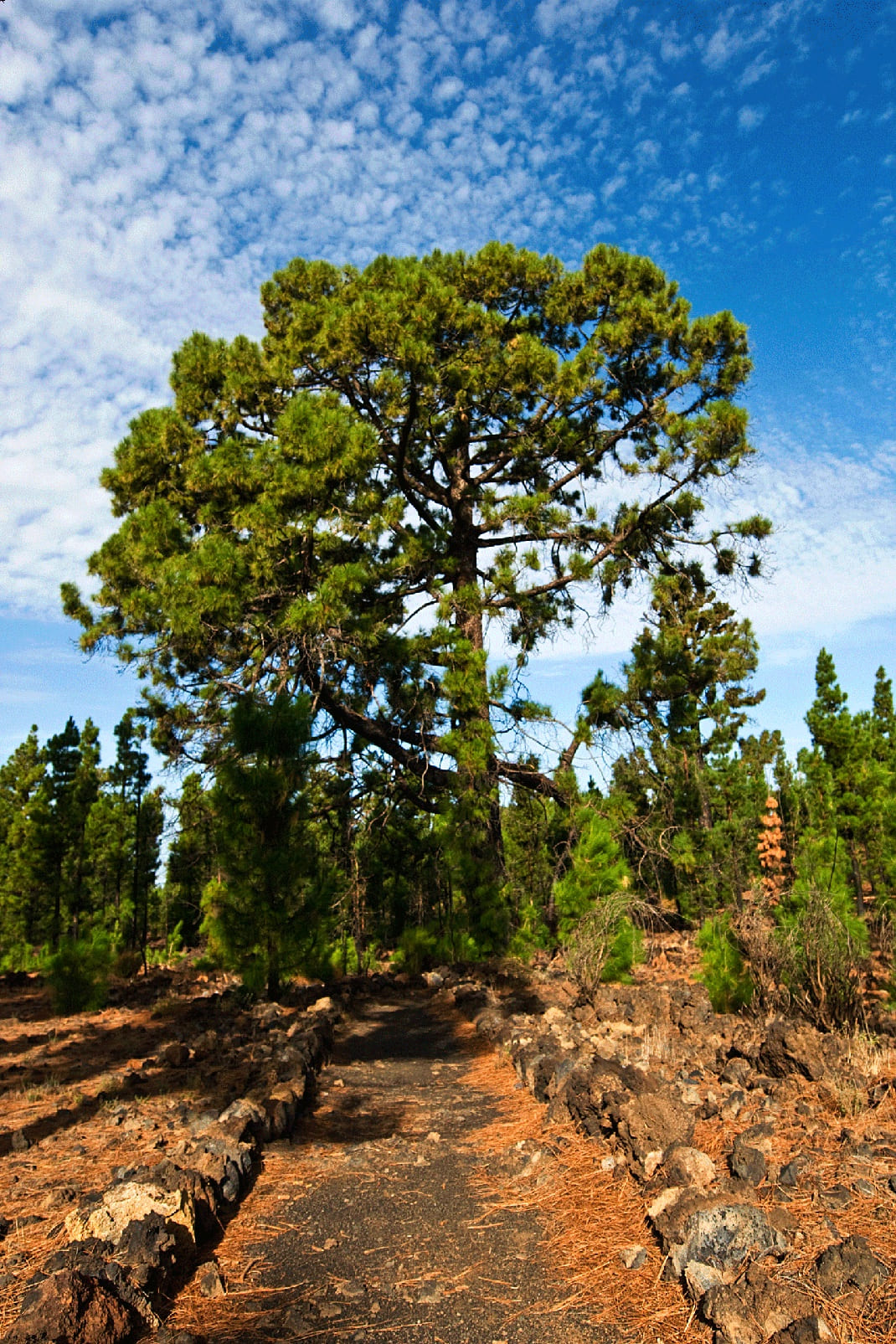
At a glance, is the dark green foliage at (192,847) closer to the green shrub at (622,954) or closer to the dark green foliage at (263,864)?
the dark green foliage at (263,864)

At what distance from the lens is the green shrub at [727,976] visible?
7.28 metres

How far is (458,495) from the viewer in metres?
14.6

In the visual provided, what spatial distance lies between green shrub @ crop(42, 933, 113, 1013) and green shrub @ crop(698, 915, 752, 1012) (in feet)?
23.5

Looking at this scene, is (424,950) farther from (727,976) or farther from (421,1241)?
(421,1241)

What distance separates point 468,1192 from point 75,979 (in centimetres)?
774

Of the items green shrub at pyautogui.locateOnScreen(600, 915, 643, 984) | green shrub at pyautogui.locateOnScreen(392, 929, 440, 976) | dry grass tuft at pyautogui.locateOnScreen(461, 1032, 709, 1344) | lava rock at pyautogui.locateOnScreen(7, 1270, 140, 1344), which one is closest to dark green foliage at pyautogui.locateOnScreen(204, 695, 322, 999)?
green shrub at pyautogui.locateOnScreen(600, 915, 643, 984)

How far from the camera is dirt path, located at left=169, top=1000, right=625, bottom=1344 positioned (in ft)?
8.62

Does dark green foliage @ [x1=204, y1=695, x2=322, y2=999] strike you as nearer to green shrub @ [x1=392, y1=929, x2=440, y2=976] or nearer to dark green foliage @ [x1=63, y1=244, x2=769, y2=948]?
dark green foliage @ [x1=63, y1=244, x2=769, y2=948]

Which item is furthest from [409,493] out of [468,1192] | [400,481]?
[468,1192]

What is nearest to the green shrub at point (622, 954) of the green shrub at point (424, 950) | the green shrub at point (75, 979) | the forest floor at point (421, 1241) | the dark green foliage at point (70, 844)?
the green shrub at point (424, 950)

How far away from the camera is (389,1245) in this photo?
10.7 ft

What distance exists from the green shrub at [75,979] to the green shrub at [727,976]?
7.16 metres

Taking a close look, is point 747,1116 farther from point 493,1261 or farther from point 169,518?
point 169,518

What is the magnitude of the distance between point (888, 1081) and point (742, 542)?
10.7 m
